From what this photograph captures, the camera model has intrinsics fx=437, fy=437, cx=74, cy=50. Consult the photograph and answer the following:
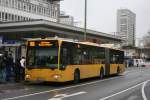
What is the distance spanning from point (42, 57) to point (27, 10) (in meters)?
66.9

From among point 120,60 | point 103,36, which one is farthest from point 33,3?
point 120,60

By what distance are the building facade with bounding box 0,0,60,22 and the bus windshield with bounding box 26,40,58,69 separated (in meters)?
55.2

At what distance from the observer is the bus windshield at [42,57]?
80.6ft

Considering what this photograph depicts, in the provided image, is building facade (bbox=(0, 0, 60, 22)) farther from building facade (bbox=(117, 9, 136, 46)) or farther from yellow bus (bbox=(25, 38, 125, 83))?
building facade (bbox=(117, 9, 136, 46))

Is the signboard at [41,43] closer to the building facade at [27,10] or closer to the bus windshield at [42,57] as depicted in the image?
the bus windshield at [42,57]

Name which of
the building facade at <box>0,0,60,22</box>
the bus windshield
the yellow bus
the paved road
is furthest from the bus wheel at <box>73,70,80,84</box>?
the building facade at <box>0,0,60,22</box>

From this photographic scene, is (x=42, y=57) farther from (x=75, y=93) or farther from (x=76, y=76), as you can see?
(x=75, y=93)

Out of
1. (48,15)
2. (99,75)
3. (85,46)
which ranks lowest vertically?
(99,75)

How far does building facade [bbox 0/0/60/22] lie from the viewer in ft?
271

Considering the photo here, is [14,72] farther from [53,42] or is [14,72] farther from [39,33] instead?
[39,33]

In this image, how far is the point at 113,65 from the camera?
37.7m

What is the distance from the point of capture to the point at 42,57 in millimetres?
24828

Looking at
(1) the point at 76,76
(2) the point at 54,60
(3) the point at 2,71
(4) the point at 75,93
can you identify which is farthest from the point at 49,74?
(4) the point at 75,93

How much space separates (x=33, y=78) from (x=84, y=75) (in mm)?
4890
